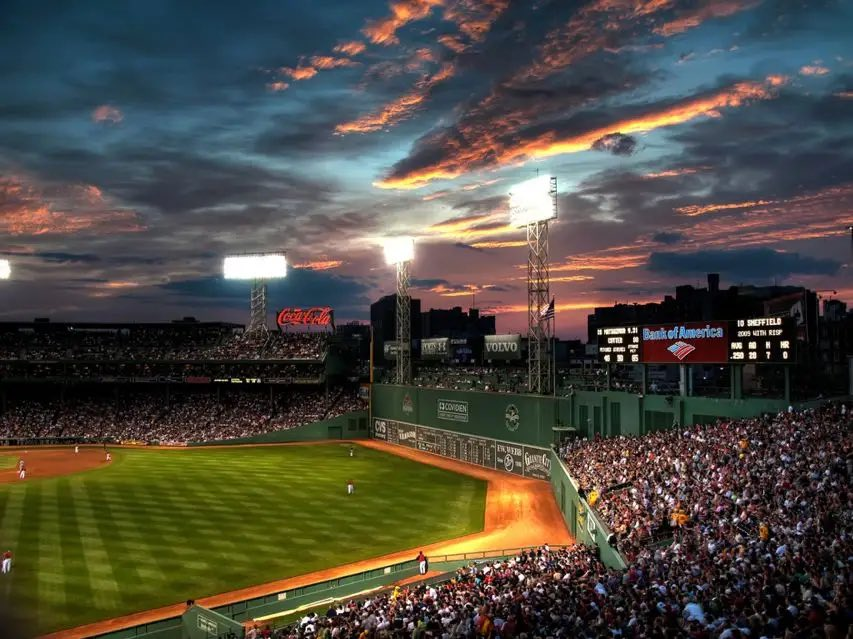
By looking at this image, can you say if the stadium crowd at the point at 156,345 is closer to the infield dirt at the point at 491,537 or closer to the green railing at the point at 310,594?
the infield dirt at the point at 491,537

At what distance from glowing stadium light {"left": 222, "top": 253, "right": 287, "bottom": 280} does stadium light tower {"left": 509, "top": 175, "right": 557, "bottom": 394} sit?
3907 cm

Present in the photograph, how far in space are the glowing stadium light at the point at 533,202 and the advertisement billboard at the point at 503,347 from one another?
983cm

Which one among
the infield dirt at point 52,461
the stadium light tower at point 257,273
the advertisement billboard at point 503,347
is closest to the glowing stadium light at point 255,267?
the stadium light tower at point 257,273

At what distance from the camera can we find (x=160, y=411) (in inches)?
2781

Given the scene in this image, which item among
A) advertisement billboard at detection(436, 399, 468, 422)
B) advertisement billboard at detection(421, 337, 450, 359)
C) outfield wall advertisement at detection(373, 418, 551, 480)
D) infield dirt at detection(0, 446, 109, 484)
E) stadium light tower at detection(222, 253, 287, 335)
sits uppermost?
stadium light tower at detection(222, 253, 287, 335)

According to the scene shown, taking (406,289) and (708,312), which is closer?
(406,289)

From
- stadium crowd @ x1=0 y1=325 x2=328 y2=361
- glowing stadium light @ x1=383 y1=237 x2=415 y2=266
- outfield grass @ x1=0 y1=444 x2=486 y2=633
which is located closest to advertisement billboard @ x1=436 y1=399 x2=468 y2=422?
outfield grass @ x1=0 y1=444 x2=486 y2=633

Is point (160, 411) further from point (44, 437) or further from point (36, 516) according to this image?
point (36, 516)

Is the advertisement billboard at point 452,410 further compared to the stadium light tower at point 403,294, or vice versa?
the stadium light tower at point 403,294

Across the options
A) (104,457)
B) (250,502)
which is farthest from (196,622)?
(104,457)

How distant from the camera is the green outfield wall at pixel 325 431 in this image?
212ft

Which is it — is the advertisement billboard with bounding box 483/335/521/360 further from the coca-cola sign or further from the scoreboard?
the coca-cola sign

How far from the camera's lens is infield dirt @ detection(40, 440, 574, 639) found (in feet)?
69.2

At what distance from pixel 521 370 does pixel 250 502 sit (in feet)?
78.9
